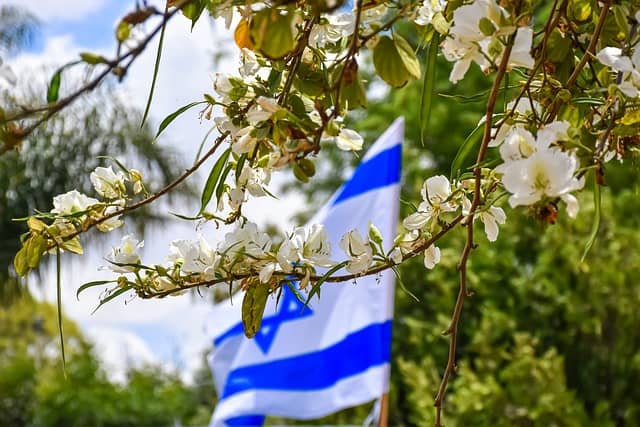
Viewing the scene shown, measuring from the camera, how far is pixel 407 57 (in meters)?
0.69

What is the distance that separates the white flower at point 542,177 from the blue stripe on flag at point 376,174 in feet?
10.6

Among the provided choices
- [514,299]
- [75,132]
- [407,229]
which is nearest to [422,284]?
[514,299]

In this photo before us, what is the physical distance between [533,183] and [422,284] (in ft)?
15.8

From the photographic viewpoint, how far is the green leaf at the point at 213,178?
819 mm

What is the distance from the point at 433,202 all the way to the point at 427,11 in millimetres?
158

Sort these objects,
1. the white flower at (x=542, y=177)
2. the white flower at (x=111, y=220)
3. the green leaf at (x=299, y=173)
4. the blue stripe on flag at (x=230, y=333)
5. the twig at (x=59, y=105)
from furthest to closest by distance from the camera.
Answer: the blue stripe on flag at (x=230, y=333) → the white flower at (x=111, y=220) → the green leaf at (x=299, y=173) → the white flower at (x=542, y=177) → the twig at (x=59, y=105)

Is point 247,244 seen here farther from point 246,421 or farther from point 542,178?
point 246,421

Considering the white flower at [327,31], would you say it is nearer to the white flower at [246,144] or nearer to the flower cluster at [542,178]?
the white flower at [246,144]

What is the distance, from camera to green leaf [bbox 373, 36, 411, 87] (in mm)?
681

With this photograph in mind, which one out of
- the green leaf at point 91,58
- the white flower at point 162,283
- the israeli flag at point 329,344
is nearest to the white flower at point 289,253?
the white flower at point 162,283

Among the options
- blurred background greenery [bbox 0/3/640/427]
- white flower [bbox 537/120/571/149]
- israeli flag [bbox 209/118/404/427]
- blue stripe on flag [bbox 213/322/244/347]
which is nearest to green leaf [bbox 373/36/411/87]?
white flower [bbox 537/120/571/149]

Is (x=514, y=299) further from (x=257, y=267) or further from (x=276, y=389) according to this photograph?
(x=257, y=267)

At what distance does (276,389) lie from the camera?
372cm

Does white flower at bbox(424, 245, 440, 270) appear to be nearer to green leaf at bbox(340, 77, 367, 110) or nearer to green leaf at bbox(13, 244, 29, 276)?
green leaf at bbox(340, 77, 367, 110)
